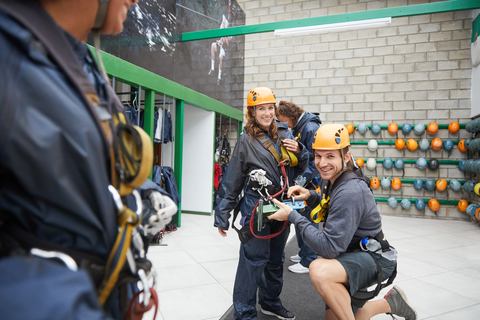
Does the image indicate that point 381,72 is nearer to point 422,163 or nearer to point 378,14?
point 422,163

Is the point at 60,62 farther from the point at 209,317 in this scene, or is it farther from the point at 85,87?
the point at 209,317

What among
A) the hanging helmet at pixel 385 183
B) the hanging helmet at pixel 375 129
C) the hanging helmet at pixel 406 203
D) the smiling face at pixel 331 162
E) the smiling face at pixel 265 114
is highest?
the hanging helmet at pixel 375 129

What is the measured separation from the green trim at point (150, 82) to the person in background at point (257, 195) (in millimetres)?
1938

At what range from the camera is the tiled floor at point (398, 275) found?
2465mm

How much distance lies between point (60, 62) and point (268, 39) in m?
8.37

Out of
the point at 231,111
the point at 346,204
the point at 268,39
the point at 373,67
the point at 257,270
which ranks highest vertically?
the point at 268,39

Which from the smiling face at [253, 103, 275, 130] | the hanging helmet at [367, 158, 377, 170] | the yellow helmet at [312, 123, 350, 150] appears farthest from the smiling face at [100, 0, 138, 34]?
the hanging helmet at [367, 158, 377, 170]

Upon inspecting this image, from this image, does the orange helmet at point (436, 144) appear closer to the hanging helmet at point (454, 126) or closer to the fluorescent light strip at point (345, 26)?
the hanging helmet at point (454, 126)

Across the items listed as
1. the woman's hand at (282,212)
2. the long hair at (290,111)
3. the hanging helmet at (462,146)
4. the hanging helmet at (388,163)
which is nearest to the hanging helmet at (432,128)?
the hanging helmet at (462,146)

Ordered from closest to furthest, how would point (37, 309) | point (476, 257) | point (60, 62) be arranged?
1. point (37, 309)
2. point (60, 62)
3. point (476, 257)

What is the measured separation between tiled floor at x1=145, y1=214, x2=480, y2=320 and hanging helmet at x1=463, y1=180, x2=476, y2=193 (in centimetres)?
94

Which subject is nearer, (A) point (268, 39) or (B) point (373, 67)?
(B) point (373, 67)

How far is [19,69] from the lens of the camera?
0.45 m

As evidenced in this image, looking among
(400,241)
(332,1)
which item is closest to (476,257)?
(400,241)
